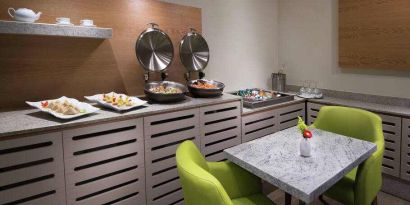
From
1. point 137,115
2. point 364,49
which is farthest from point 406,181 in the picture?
point 137,115

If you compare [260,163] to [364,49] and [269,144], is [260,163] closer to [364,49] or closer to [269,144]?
[269,144]

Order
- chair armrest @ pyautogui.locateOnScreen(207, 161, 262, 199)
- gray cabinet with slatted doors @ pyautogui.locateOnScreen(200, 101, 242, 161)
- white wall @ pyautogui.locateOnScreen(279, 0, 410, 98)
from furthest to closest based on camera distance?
1. white wall @ pyautogui.locateOnScreen(279, 0, 410, 98)
2. gray cabinet with slatted doors @ pyautogui.locateOnScreen(200, 101, 242, 161)
3. chair armrest @ pyautogui.locateOnScreen(207, 161, 262, 199)

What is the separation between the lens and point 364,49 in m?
3.07

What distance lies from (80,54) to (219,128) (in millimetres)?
1344

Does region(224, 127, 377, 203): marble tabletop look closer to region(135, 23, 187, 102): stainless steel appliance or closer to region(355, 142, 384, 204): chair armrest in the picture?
region(355, 142, 384, 204): chair armrest

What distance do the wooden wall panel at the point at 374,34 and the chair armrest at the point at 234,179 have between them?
2095 mm

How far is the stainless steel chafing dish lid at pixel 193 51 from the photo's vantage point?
293 centimetres

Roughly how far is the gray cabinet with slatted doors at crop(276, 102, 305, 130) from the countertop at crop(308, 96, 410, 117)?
0.16m

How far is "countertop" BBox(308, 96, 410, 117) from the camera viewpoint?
263 cm

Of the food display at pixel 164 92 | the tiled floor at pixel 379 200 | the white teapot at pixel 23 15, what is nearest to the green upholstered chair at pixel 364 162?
the tiled floor at pixel 379 200

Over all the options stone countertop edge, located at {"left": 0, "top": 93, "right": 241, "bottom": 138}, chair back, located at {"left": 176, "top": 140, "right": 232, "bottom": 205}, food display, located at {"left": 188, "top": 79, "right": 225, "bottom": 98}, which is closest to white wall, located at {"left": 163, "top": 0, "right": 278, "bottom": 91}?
food display, located at {"left": 188, "top": 79, "right": 225, "bottom": 98}

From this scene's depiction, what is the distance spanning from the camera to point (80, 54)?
2.37 m

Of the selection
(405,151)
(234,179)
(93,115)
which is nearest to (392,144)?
(405,151)

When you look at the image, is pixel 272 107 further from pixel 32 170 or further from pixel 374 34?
pixel 32 170
